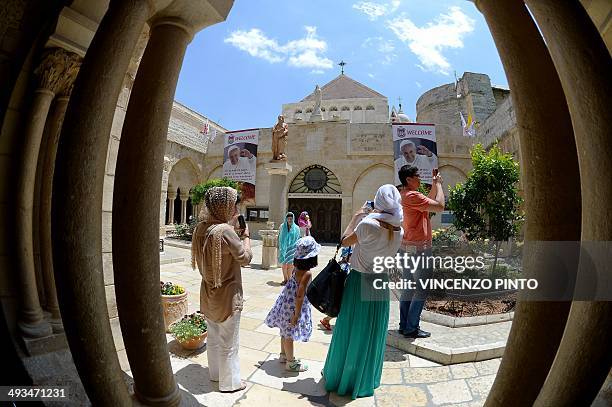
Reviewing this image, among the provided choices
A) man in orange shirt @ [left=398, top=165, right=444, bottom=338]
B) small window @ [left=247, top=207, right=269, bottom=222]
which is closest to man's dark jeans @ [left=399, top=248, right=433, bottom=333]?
man in orange shirt @ [left=398, top=165, right=444, bottom=338]

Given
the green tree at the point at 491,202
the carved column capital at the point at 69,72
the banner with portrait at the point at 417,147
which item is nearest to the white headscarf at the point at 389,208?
the carved column capital at the point at 69,72

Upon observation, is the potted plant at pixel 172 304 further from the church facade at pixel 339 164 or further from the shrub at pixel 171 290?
the church facade at pixel 339 164

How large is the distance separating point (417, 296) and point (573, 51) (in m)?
2.72

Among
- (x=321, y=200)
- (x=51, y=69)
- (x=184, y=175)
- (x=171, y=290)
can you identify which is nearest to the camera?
(x=51, y=69)

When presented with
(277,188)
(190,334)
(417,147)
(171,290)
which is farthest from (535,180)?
(417,147)

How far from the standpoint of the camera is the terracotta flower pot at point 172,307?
11.6 feet

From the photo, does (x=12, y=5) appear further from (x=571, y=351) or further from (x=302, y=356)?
(x=302, y=356)

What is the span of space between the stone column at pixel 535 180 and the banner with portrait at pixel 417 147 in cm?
1663

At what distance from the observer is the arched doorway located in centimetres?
1917

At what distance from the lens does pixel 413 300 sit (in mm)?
3283

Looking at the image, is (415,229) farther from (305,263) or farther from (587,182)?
(587,182)

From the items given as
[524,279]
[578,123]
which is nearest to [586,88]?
[578,123]

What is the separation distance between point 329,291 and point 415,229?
55.5 inches

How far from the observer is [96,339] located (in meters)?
1.26
